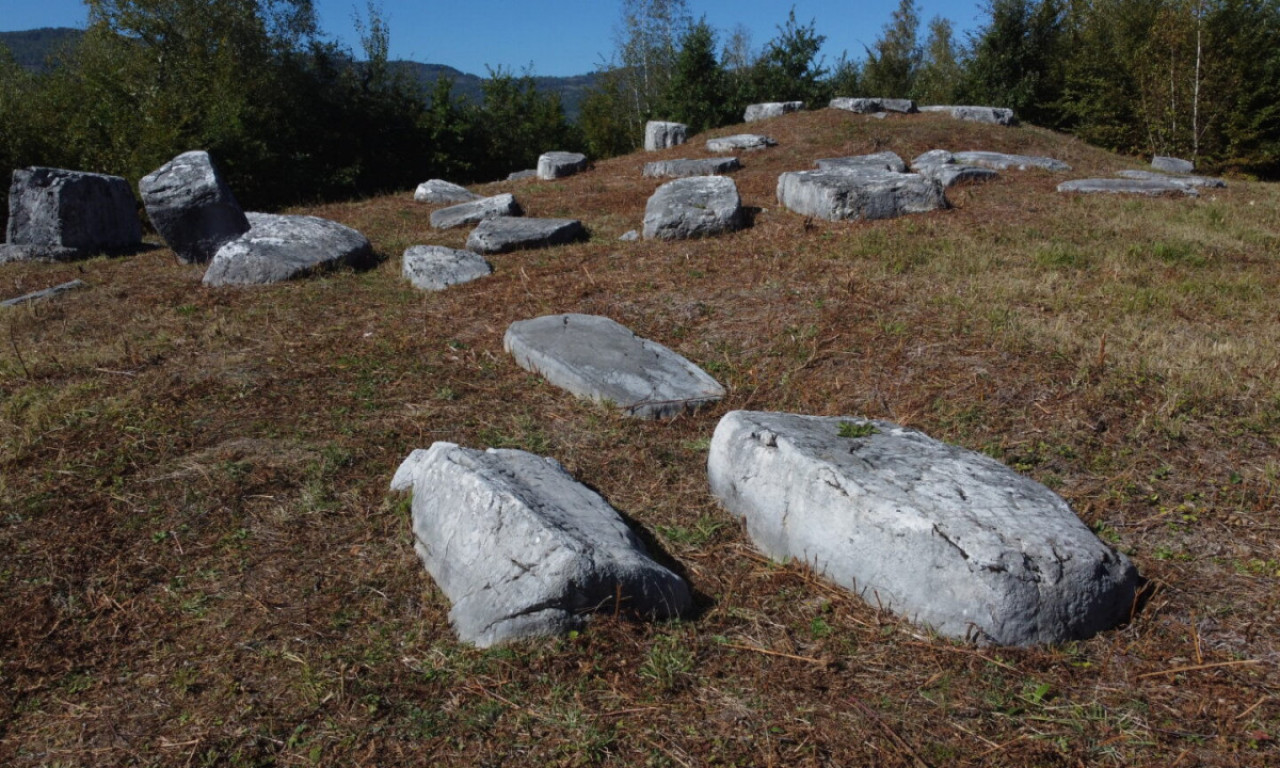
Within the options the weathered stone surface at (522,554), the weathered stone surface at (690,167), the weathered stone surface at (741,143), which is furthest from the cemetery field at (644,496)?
the weathered stone surface at (741,143)

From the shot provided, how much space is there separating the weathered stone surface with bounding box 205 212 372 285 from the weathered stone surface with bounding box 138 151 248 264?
1.04 ft

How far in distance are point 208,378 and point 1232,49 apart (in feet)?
60.3

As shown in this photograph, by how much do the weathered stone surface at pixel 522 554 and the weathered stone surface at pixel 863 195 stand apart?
19.1ft

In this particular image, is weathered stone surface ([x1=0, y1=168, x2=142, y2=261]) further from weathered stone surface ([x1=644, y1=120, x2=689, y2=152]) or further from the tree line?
weathered stone surface ([x1=644, y1=120, x2=689, y2=152])

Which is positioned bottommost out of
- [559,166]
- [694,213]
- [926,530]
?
[926,530]

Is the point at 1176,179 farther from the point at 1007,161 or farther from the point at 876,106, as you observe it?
the point at 876,106

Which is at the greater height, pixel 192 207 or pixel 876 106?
pixel 876 106

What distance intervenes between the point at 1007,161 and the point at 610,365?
331 inches

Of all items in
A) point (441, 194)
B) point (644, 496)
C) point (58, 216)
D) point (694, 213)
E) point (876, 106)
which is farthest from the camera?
point (876, 106)

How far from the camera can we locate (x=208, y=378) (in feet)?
17.7

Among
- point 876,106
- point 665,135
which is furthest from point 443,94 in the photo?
point 876,106

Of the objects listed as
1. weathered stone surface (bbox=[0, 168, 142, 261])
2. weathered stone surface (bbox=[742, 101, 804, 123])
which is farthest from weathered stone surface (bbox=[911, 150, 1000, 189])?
weathered stone surface (bbox=[0, 168, 142, 261])

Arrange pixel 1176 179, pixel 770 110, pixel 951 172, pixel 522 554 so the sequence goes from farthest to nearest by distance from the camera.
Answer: pixel 770 110 → pixel 1176 179 → pixel 951 172 → pixel 522 554

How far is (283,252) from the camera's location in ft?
25.8
